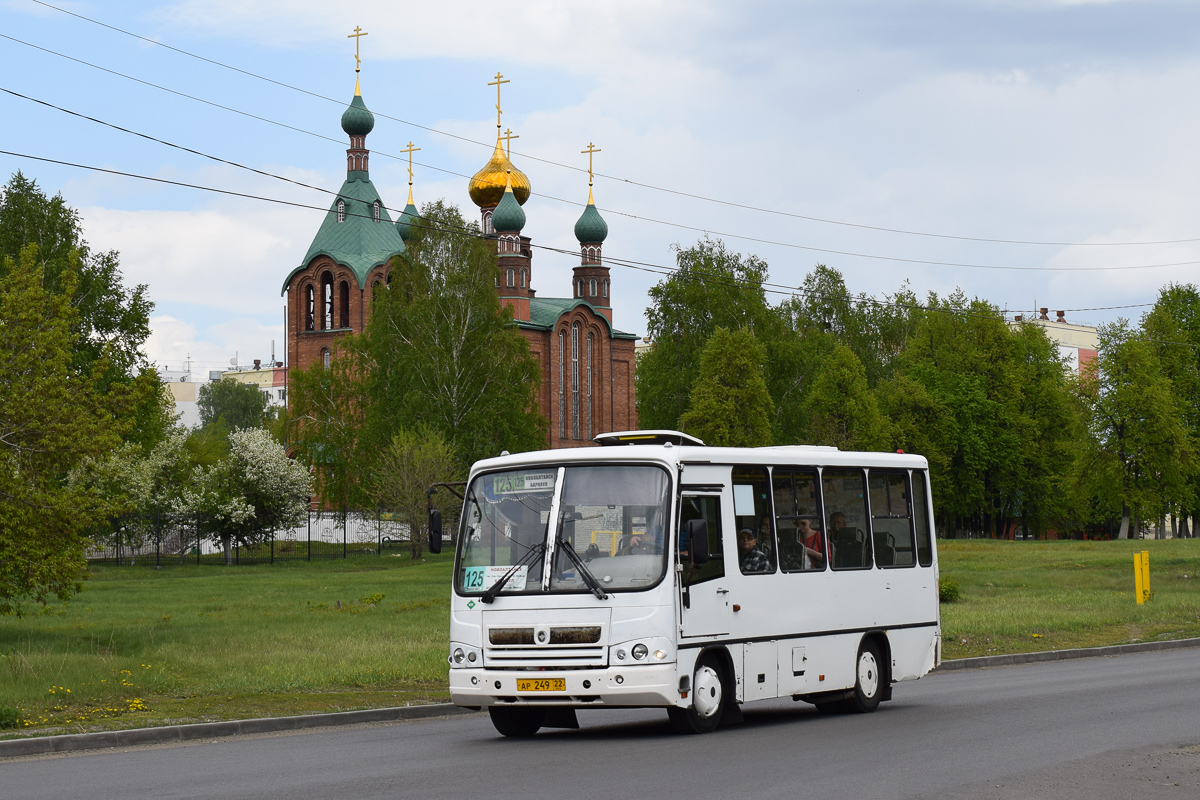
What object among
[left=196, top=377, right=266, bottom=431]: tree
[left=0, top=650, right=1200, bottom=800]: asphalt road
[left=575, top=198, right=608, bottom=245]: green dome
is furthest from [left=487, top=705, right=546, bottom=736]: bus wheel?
[left=196, top=377, right=266, bottom=431]: tree

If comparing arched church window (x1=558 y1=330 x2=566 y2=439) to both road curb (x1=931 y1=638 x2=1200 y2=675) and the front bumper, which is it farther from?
the front bumper

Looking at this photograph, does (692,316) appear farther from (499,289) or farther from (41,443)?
(41,443)

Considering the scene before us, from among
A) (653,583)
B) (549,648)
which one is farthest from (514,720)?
(653,583)

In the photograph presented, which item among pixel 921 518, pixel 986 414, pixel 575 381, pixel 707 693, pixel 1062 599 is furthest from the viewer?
pixel 575 381

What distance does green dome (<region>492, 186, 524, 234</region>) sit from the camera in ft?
284

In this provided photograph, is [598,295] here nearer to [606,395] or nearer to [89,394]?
[606,395]

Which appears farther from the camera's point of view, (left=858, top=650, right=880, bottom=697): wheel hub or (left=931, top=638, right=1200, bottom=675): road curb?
(left=931, top=638, right=1200, bottom=675): road curb

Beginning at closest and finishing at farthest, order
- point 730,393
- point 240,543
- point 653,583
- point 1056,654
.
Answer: point 653,583, point 1056,654, point 240,543, point 730,393

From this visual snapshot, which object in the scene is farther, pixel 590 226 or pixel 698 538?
pixel 590 226

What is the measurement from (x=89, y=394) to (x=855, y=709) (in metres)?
13.1

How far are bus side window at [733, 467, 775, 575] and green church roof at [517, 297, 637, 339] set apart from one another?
73.2 m

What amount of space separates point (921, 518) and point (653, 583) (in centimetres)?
520

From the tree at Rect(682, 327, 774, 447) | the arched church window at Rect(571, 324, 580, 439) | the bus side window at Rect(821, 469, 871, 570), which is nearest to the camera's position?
the bus side window at Rect(821, 469, 871, 570)

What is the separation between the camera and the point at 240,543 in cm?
6059
